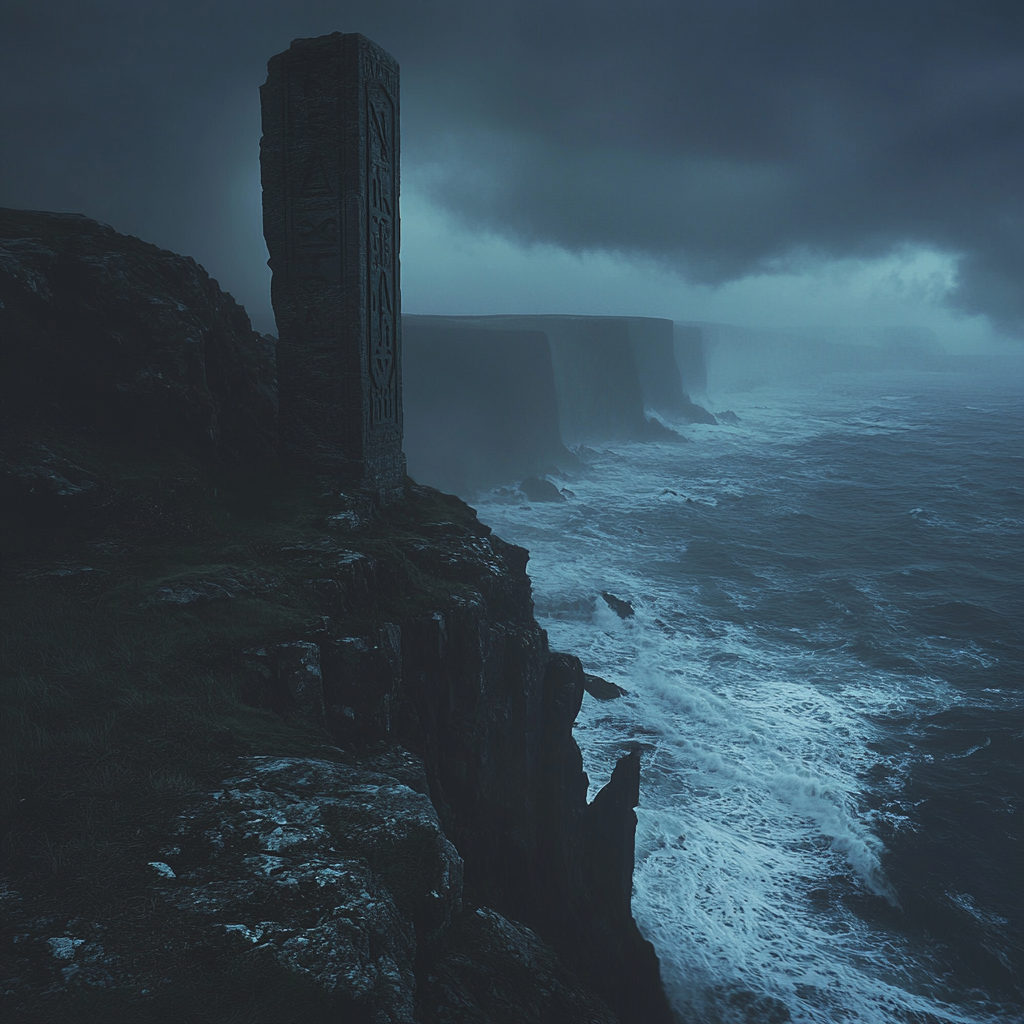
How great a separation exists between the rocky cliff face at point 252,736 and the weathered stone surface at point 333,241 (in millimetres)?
1478

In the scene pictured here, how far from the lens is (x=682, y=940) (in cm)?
1584

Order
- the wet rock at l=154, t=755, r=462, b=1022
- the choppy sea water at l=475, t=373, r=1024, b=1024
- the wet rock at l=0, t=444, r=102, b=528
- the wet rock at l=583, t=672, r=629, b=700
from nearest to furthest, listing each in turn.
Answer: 1. the wet rock at l=154, t=755, r=462, b=1022
2. the wet rock at l=0, t=444, r=102, b=528
3. the choppy sea water at l=475, t=373, r=1024, b=1024
4. the wet rock at l=583, t=672, r=629, b=700

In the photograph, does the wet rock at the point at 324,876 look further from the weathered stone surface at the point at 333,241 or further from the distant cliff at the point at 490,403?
the distant cliff at the point at 490,403

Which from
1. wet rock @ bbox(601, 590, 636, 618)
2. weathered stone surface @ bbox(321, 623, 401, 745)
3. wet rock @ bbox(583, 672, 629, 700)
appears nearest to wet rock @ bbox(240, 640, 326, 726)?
weathered stone surface @ bbox(321, 623, 401, 745)

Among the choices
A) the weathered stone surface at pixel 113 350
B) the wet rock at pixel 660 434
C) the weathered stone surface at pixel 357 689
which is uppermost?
the weathered stone surface at pixel 113 350

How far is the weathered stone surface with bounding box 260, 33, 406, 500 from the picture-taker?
47.0 feet

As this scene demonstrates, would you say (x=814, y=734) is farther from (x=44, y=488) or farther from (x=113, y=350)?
(x=113, y=350)

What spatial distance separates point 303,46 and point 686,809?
21.7 m

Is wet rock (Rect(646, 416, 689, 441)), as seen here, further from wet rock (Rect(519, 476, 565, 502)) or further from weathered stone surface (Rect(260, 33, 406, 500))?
weathered stone surface (Rect(260, 33, 406, 500))

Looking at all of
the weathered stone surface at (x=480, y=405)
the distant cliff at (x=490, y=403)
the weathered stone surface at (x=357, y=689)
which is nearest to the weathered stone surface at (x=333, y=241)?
the weathered stone surface at (x=357, y=689)

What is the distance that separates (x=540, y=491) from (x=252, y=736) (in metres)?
52.0

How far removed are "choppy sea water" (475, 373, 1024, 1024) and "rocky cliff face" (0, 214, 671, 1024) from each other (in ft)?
13.1

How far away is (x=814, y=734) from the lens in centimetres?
2348

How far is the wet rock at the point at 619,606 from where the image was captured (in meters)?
34.4
